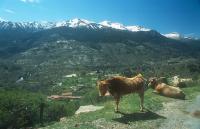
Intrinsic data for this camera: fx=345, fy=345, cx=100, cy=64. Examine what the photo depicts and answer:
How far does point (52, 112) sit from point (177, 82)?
25.3 m

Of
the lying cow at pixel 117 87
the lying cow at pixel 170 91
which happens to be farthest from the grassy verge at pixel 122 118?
the lying cow at pixel 170 91

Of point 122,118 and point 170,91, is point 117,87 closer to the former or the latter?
point 122,118

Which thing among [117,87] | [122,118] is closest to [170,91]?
[117,87]

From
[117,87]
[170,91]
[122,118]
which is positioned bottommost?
[122,118]

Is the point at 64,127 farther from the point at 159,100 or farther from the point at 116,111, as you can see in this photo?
the point at 159,100

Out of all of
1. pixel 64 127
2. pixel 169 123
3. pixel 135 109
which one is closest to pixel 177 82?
pixel 135 109

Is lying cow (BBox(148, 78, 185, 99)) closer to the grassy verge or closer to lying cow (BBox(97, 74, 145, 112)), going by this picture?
the grassy verge

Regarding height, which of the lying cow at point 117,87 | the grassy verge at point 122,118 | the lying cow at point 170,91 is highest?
the lying cow at point 117,87

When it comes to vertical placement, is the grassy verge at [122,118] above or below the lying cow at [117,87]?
below

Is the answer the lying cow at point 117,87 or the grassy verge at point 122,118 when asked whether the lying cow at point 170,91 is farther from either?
the lying cow at point 117,87

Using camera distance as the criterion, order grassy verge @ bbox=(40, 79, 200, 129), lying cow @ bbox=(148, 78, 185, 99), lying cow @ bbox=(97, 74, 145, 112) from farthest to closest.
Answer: lying cow @ bbox=(148, 78, 185, 99) < lying cow @ bbox=(97, 74, 145, 112) < grassy verge @ bbox=(40, 79, 200, 129)

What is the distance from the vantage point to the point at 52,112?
59.6 metres

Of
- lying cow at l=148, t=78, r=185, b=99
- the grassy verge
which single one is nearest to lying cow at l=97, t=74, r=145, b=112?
the grassy verge

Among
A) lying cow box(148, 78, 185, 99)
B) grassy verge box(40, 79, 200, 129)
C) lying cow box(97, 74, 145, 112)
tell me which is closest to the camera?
grassy verge box(40, 79, 200, 129)
